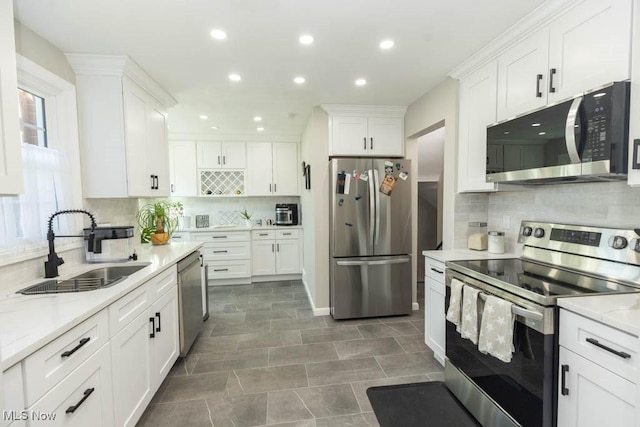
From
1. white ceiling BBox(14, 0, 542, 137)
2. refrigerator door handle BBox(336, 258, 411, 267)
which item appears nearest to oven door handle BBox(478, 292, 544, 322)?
white ceiling BBox(14, 0, 542, 137)

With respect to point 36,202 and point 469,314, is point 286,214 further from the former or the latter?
point 469,314

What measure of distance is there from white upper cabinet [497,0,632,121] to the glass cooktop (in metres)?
1.00

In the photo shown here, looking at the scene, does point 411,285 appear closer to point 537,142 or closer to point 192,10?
point 537,142

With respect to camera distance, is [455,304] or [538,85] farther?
[455,304]

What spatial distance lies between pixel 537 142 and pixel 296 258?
378cm

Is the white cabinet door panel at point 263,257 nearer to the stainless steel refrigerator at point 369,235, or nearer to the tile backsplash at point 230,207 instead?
the tile backsplash at point 230,207

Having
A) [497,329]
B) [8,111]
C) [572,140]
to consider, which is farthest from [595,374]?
[8,111]

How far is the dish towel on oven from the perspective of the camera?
1.45 meters

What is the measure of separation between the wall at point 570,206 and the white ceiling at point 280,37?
3.72ft

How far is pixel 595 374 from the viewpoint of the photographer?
1139 mm

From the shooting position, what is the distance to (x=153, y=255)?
8.11 feet

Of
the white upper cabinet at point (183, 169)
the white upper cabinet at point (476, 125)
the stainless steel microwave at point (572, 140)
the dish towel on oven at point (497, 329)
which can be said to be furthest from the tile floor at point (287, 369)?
the white upper cabinet at point (183, 169)

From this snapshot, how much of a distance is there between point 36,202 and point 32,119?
1.90 feet

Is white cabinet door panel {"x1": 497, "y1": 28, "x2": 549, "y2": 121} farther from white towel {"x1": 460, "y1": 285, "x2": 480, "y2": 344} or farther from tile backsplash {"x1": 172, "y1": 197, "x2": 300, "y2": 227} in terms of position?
tile backsplash {"x1": 172, "y1": 197, "x2": 300, "y2": 227}
